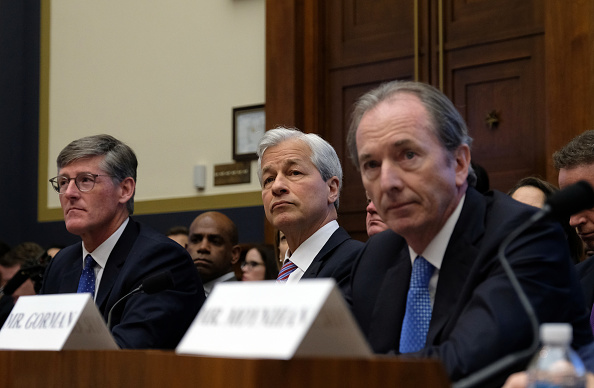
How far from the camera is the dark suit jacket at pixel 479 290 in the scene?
164cm

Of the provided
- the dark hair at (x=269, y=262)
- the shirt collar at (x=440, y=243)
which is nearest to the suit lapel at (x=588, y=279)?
the shirt collar at (x=440, y=243)

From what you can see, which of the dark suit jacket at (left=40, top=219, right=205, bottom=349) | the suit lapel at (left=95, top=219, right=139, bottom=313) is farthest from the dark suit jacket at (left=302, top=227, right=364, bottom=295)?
the suit lapel at (left=95, top=219, right=139, bottom=313)

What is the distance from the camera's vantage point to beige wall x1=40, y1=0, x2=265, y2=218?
559 centimetres

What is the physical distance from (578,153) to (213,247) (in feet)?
7.87

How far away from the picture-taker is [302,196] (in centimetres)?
306

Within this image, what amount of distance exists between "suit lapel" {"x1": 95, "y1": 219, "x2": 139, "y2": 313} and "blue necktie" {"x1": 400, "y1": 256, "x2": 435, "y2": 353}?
4.54 ft

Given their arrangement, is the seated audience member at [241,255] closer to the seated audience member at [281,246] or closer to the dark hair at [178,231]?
the dark hair at [178,231]

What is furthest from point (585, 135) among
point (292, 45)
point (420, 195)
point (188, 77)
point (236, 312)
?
point (188, 77)

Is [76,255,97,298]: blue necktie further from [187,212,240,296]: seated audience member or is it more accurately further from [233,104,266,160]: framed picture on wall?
[233,104,266,160]: framed picture on wall

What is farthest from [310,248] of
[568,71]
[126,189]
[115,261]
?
[568,71]

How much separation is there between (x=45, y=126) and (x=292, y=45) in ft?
7.43

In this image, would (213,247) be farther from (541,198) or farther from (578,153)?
(578,153)

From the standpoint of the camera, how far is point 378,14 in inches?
201

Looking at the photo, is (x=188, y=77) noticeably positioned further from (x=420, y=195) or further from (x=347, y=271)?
(x=420, y=195)
